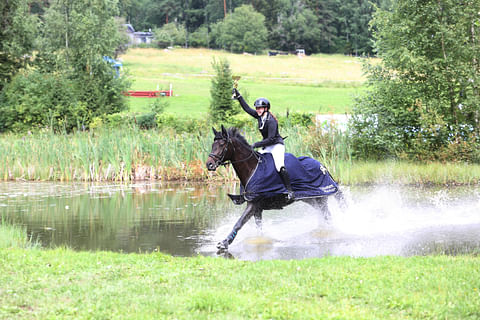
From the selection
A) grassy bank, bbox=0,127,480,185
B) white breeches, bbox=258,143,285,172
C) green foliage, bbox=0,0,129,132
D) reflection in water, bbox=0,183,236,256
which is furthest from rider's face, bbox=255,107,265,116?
green foliage, bbox=0,0,129,132

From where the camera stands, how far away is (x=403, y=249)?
9930mm

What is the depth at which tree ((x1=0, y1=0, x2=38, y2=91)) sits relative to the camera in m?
32.2

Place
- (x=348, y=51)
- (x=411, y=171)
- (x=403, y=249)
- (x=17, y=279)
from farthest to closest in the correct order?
(x=348, y=51), (x=411, y=171), (x=403, y=249), (x=17, y=279)

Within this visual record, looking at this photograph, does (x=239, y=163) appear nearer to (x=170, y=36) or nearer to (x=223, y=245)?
(x=223, y=245)

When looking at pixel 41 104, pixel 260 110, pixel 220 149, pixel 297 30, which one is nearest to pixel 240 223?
pixel 220 149

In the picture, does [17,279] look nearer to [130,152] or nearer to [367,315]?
[367,315]

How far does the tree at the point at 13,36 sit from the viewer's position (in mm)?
32250

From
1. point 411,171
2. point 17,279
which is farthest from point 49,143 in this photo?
point 17,279

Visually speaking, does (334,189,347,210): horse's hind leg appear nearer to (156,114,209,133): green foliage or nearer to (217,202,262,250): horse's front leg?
(217,202,262,250): horse's front leg

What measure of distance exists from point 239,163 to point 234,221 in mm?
2501

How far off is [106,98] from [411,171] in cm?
1796

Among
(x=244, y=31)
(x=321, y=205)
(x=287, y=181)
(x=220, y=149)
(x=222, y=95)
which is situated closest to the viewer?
(x=220, y=149)

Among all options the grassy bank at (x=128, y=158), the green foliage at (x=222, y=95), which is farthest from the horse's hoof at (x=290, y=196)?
the green foliage at (x=222, y=95)

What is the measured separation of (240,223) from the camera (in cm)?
1046
